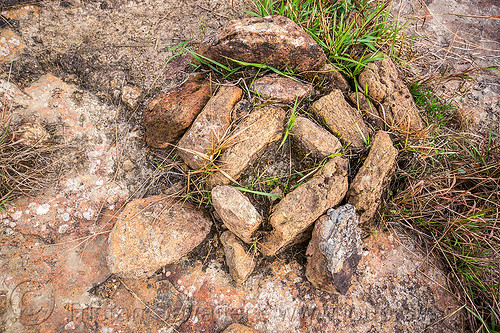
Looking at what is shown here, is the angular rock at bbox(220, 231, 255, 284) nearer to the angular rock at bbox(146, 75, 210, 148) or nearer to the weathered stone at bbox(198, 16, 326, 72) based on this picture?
the angular rock at bbox(146, 75, 210, 148)

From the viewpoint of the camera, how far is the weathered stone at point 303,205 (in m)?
1.75

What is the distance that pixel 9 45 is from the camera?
204 cm

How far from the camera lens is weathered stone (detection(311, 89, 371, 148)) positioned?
1.94m

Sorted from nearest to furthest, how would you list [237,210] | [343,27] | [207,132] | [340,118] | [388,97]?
[237,210]
[207,132]
[340,118]
[388,97]
[343,27]

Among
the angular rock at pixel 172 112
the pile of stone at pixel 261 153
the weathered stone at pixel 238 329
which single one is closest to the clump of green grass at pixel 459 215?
the pile of stone at pixel 261 153

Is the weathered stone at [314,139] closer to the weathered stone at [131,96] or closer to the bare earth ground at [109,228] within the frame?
the bare earth ground at [109,228]

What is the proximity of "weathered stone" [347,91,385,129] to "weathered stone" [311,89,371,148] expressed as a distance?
0.09 m

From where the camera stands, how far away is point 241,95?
6.39 feet

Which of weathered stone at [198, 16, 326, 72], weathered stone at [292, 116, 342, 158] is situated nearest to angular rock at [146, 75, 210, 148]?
weathered stone at [198, 16, 326, 72]

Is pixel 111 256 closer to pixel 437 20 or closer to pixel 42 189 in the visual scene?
pixel 42 189

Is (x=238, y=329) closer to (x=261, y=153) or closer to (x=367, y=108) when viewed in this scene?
(x=261, y=153)

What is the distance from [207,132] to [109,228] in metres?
0.91

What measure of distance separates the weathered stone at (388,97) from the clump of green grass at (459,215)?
189mm

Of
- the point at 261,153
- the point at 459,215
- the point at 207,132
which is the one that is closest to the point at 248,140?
the point at 261,153
